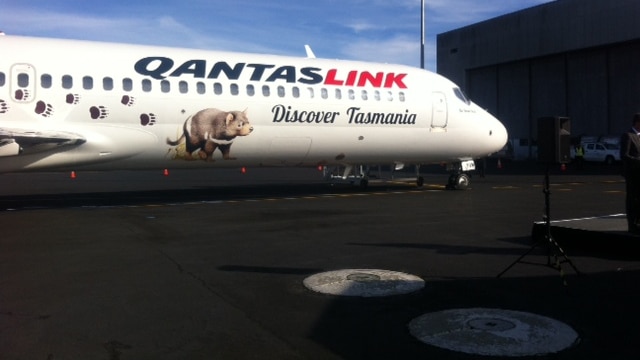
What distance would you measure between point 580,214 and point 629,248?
479 cm

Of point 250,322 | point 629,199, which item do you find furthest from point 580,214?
point 250,322

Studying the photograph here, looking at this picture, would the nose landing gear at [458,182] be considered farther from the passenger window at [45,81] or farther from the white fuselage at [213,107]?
the passenger window at [45,81]

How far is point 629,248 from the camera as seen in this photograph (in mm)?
8359

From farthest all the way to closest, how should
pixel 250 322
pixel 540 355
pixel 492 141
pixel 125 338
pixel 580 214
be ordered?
1. pixel 492 141
2. pixel 580 214
3. pixel 250 322
4. pixel 125 338
5. pixel 540 355

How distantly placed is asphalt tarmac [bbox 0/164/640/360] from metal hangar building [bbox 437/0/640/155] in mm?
34506

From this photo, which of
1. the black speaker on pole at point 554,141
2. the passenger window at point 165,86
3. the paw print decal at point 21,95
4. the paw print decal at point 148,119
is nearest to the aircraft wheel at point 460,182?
the passenger window at point 165,86

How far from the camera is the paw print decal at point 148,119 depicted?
13859mm

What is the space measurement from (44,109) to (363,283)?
9111mm

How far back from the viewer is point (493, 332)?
525 cm

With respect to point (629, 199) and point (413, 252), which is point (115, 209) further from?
point (629, 199)

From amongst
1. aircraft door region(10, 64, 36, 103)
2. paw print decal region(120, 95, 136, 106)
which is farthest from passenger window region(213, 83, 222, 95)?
aircraft door region(10, 64, 36, 103)

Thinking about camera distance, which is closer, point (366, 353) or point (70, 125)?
point (366, 353)

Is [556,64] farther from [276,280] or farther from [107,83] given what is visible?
[276,280]

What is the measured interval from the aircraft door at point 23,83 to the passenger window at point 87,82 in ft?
3.24
